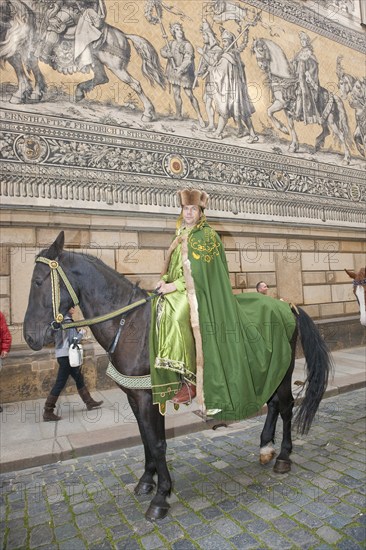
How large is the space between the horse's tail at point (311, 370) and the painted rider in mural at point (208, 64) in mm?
5699

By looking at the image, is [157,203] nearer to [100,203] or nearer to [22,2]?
[100,203]

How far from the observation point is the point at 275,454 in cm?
357

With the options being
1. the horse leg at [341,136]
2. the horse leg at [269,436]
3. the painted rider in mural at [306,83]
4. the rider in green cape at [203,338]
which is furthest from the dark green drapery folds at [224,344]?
the horse leg at [341,136]

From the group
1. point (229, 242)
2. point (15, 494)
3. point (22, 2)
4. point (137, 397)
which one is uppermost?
point (22, 2)

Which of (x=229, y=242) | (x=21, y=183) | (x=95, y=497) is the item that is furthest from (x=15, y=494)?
(x=229, y=242)

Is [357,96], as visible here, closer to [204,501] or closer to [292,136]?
[292,136]

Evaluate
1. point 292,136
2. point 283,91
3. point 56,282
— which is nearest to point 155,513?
point 56,282

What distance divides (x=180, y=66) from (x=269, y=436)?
7.48 m

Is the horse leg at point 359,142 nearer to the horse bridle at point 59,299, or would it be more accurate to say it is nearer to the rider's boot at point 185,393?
the rider's boot at point 185,393

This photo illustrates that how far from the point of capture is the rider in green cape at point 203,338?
2715mm

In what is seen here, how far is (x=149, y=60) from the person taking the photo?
7168mm

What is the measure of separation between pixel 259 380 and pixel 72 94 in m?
6.10

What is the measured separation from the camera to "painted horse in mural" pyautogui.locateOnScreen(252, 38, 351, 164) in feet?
28.8

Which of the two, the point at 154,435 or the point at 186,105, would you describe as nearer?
the point at 154,435
